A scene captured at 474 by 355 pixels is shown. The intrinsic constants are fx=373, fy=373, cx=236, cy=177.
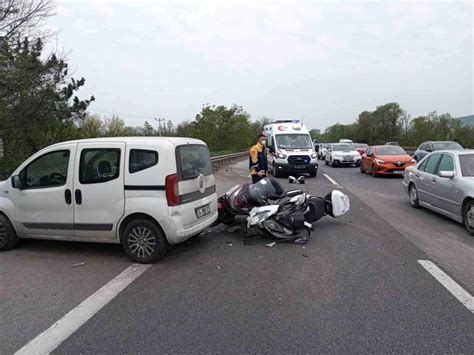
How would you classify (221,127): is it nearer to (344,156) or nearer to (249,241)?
(344,156)

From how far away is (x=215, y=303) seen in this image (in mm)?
3889

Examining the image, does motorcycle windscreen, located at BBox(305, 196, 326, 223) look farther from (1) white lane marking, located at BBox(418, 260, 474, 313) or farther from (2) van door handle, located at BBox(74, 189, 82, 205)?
(2) van door handle, located at BBox(74, 189, 82, 205)

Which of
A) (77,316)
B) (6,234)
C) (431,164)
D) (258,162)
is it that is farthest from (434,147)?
(77,316)

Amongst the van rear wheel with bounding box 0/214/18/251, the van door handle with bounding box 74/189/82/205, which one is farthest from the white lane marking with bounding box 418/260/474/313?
the van rear wheel with bounding box 0/214/18/251

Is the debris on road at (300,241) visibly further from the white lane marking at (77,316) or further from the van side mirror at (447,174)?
the van side mirror at (447,174)

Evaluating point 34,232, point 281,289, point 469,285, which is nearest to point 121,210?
point 34,232

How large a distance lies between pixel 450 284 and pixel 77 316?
406 centimetres

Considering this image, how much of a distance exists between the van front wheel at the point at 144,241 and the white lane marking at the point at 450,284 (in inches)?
138

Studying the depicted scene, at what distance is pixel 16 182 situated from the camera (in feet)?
18.9

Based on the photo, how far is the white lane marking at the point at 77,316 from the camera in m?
3.15

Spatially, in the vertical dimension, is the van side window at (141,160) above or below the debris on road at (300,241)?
above

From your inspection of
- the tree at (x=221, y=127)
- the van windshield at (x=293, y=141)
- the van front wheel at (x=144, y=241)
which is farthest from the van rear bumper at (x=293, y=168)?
the tree at (x=221, y=127)

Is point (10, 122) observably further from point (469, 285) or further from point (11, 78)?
point (469, 285)

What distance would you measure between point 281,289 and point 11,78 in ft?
40.9
